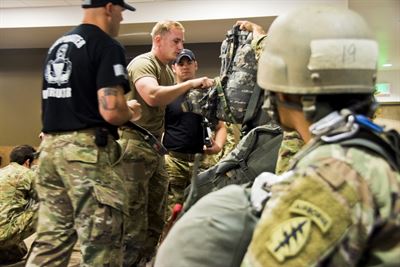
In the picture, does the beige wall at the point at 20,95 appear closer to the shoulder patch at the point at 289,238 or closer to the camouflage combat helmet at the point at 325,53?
the camouflage combat helmet at the point at 325,53

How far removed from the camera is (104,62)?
2.00 meters

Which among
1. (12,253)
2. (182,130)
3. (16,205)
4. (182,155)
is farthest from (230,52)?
(12,253)

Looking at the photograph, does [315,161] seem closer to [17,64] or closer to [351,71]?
[351,71]

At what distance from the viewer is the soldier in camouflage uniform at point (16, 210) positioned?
128 inches

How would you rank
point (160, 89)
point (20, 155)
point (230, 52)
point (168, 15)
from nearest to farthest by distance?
point (230, 52) → point (160, 89) → point (20, 155) → point (168, 15)

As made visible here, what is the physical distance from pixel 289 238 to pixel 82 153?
4.35 feet

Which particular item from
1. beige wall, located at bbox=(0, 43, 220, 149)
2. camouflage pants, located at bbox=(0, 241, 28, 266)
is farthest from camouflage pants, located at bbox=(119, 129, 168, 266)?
beige wall, located at bbox=(0, 43, 220, 149)

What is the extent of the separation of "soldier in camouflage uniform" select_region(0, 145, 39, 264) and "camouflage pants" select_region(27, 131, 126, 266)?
4.31ft

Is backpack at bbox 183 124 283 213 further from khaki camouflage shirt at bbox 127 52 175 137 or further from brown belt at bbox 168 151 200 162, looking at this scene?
brown belt at bbox 168 151 200 162

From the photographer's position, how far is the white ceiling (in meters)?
5.45

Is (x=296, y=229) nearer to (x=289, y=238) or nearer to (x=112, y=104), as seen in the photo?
(x=289, y=238)

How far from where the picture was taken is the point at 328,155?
925 mm

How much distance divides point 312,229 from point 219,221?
0.22m

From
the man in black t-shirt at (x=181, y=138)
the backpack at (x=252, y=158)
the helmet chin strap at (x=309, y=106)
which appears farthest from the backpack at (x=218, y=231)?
the man in black t-shirt at (x=181, y=138)
